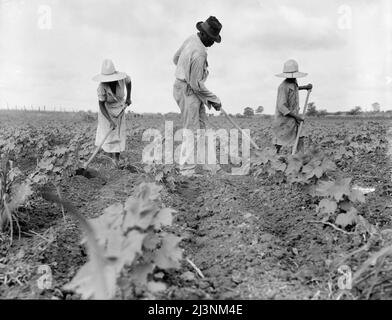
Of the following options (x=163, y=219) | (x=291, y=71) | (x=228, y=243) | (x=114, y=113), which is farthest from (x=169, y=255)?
(x=114, y=113)

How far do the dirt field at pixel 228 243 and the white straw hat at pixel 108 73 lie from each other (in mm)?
1305

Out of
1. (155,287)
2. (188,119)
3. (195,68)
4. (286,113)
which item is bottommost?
(155,287)

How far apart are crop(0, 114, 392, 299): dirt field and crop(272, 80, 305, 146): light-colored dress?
1054mm

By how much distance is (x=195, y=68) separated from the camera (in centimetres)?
564

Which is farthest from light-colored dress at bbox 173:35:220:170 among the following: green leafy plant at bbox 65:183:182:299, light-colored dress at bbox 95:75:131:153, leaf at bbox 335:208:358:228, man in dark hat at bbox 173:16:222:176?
green leafy plant at bbox 65:183:182:299

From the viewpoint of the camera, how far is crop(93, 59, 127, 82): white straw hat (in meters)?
6.05

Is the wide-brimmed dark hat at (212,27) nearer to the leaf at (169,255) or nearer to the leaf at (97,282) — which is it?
the leaf at (169,255)

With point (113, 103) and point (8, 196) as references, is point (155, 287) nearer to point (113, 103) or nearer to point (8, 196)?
point (8, 196)

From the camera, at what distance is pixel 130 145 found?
9.73m

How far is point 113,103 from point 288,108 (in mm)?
2268

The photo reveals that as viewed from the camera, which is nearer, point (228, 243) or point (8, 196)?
point (228, 243)
